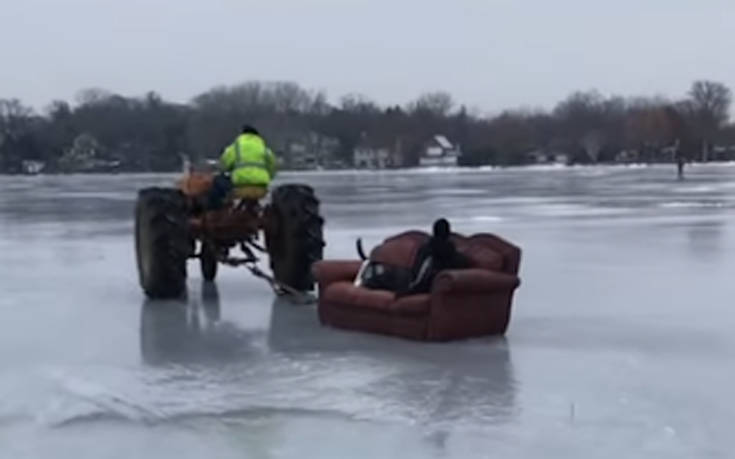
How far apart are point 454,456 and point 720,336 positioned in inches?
167

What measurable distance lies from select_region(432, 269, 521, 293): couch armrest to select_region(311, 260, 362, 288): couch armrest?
4.87 ft

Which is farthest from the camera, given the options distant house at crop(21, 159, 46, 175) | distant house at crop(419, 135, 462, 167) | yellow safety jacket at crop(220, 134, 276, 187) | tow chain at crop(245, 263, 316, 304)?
distant house at crop(419, 135, 462, 167)

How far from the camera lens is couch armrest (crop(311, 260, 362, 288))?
414 inches

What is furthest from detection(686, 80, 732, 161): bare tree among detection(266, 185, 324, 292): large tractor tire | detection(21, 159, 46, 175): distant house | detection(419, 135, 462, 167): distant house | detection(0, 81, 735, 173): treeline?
detection(266, 185, 324, 292): large tractor tire

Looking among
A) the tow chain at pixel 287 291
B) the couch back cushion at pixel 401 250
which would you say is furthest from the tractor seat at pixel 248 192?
the couch back cushion at pixel 401 250

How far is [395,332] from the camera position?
9.52 m

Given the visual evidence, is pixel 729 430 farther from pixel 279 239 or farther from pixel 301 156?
pixel 301 156

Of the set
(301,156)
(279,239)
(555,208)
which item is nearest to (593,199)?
(555,208)

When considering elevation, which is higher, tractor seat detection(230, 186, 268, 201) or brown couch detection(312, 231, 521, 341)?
tractor seat detection(230, 186, 268, 201)

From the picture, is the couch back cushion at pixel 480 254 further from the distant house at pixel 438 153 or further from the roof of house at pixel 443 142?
the roof of house at pixel 443 142

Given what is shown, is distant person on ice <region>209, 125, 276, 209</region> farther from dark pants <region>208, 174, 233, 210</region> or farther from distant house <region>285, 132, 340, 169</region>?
distant house <region>285, 132, 340, 169</region>

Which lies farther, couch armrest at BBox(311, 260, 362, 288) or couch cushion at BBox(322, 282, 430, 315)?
couch armrest at BBox(311, 260, 362, 288)

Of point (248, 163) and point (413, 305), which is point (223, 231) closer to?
point (248, 163)

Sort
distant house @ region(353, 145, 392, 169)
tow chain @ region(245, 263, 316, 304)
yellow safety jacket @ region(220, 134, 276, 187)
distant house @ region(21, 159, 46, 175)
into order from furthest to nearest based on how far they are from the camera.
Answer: distant house @ region(353, 145, 392, 169) < distant house @ region(21, 159, 46, 175) < yellow safety jacket @ region(220, 134, 276, 187) < tow chain @ region(245, 263, 316, 304)
